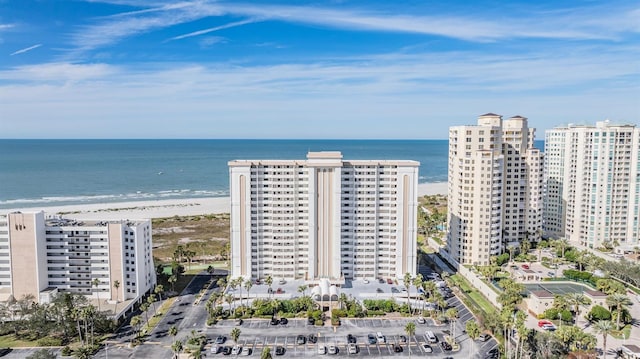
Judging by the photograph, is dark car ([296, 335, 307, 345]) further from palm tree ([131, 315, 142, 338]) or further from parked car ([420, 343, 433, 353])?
palm tree ([131, 315, 142, 338])

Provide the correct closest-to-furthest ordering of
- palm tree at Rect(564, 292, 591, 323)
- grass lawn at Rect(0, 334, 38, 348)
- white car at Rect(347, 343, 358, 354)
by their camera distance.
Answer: white car at Rect(347, 343, 358, 354) < grass lawn at Rect(0, 334, 38, 348) < palm tree at Rect(564, 292, 591, 323)

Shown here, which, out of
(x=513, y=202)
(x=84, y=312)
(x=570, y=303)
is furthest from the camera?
(x=513, y=202)

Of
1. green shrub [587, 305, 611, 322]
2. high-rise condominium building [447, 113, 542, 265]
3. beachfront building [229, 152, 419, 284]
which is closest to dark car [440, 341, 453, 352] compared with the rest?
green shrub [587, 305, 611, 322]

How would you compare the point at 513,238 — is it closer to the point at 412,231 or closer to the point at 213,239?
the point at 412,231

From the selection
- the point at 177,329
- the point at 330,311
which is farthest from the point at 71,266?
the point at 330,311

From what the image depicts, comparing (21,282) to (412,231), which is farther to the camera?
(412,231)
